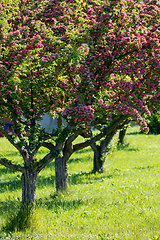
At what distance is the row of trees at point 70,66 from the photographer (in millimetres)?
8523

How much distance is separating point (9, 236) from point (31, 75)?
4854 millimetres

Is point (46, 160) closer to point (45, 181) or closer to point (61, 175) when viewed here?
point (61, 175)

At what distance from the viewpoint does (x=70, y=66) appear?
9.57 m

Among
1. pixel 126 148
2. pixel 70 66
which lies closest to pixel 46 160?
pixel 70 66

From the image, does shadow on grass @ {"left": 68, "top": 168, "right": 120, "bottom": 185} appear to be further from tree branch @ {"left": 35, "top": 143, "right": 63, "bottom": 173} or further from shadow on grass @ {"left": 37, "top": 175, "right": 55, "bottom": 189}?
tree branch @ {"left": 35, "top": 143, "right": 63, "bottom": 173}

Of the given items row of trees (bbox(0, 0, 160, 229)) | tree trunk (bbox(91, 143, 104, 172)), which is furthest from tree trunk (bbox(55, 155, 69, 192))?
tree trunk (bbox(91, 143, 104, 172))

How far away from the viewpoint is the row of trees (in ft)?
28.0

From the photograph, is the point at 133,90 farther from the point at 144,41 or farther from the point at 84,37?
the point at 84,37

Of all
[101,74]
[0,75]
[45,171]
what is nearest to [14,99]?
[0,75]

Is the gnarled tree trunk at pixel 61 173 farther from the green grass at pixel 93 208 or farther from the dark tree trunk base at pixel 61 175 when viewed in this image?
the green grass at pixel 93 208

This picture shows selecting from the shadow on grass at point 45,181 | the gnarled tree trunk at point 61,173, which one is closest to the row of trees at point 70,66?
the gnarled tree trunk at point 61,173

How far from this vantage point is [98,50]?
9.15m

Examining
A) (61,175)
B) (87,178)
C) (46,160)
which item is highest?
(46,160)

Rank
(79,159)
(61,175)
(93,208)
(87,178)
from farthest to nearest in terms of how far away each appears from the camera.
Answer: (79,159) < (87,178) < (61,175) < (93,208)
